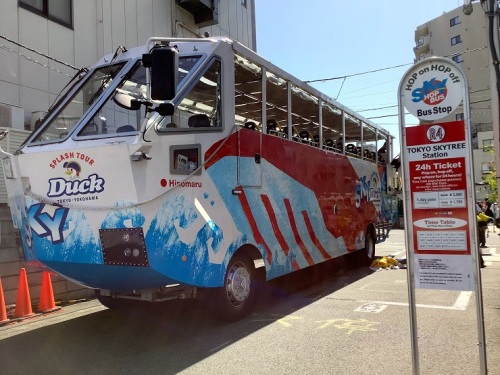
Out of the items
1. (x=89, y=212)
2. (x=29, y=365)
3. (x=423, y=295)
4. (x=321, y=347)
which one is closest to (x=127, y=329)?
(x=29, y=365)

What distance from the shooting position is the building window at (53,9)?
8578 mm

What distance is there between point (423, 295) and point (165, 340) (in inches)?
178

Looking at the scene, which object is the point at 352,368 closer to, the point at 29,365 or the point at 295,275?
the point at 29,365

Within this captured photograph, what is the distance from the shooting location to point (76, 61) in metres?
9.36

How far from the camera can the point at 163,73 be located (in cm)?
459

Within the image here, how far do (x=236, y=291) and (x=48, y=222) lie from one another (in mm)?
2434

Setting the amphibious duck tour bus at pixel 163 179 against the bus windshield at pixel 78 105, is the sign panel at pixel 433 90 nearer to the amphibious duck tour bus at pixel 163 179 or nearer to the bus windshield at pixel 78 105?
the amphibious duck tour bus at pixel 163 179

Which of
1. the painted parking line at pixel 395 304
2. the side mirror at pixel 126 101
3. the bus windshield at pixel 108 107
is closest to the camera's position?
the side mirror at pixel 126 101

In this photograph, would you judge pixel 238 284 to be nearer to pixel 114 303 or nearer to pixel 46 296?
pixel 114 303

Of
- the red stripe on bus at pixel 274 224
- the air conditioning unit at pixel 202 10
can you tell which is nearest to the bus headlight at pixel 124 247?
the red stripe on bus at pixel 274 224

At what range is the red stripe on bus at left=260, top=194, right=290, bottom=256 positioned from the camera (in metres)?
6.71

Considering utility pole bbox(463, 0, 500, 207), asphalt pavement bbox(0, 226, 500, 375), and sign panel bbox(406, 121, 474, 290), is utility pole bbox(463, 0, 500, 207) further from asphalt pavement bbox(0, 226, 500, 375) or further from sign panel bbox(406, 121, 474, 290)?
asphalt pavement bbox(0, 226, 500, 375)

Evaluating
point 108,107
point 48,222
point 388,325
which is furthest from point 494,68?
point 48,222

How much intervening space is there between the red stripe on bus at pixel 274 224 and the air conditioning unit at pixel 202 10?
777 centimetres
